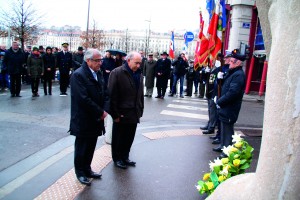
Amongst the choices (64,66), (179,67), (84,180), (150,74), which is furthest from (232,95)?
(64,66)

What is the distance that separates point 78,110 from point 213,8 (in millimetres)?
4252

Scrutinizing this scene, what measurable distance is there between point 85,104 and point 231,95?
106 inches

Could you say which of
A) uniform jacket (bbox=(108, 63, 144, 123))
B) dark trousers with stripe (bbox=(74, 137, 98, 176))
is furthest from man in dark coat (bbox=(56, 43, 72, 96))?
dark trousers with stripe (bbox=(74, 137, 98, 176))

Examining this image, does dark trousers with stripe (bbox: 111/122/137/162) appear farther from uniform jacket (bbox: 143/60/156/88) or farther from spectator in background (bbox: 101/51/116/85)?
uniform jacket (bbox: 143/60/156/88)

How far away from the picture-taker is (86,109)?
4.18 meters

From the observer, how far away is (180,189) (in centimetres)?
431

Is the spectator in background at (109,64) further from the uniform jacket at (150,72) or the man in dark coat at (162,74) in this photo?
the man in dark coat at (162,74)

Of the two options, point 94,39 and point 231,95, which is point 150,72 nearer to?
point 231,95

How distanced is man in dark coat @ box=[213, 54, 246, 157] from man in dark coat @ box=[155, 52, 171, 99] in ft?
26.4

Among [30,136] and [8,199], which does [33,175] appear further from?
[30,136]

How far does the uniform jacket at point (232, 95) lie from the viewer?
536 cm

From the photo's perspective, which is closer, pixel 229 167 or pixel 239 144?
pixel 229 167

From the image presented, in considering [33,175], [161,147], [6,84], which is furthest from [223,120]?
[6,84]

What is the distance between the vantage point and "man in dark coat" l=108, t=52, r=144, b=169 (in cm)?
480
